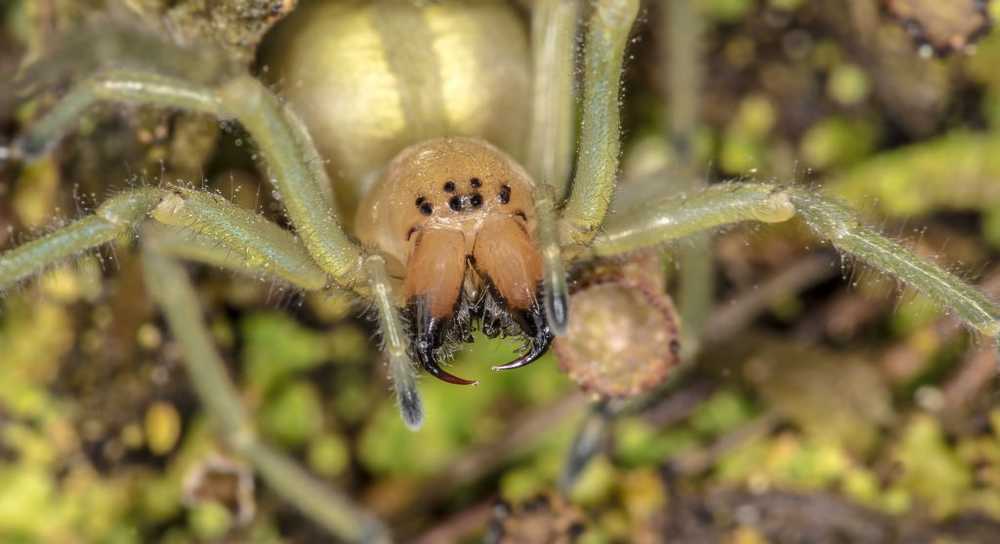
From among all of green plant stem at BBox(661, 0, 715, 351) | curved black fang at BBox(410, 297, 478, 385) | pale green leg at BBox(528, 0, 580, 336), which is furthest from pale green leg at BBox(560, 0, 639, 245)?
green plant stem at BBox(661, 0, 715, 351)

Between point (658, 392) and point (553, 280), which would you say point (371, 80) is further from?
point (658, 392)

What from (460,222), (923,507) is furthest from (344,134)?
(923,507)

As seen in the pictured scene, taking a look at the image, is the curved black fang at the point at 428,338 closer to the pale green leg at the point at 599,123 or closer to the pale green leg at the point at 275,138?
the pale green leg at the point at 275,138

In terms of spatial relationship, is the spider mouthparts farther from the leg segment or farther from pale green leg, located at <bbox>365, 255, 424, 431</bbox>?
the leg segment

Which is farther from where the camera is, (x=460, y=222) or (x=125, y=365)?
(x=125, y=365)

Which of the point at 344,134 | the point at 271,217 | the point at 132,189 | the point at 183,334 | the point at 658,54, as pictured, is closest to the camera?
the point at 132,189

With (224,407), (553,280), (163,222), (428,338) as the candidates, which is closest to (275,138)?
Result: (163,222)

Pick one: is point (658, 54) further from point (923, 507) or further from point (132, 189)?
point (132, 189)

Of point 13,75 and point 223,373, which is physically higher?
point 13,75
